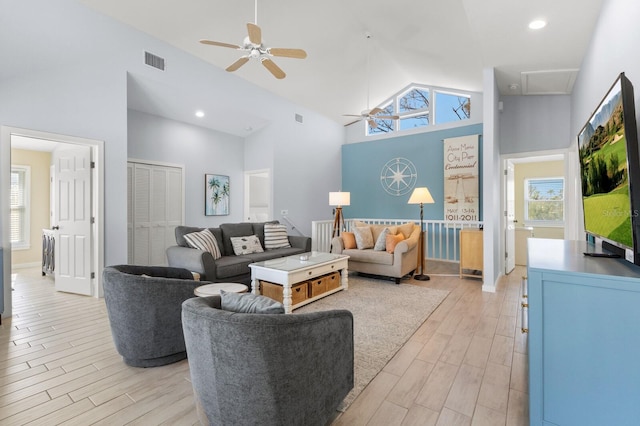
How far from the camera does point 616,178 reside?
157cm

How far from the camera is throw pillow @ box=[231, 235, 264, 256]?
4.71m

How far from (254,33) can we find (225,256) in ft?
9.88

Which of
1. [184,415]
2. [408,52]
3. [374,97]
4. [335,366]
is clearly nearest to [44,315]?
[184,415]

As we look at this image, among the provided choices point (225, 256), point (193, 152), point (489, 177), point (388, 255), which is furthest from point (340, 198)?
point (193, 152)

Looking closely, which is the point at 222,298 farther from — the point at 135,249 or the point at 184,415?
the point at 135,249

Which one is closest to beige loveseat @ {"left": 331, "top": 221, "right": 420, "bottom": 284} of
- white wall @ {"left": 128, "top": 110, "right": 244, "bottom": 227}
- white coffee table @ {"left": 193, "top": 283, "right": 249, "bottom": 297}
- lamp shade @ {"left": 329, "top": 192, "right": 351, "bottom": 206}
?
lamp shade @ {"left": 329, "top": 192, "right": 351, "bottom": 206}

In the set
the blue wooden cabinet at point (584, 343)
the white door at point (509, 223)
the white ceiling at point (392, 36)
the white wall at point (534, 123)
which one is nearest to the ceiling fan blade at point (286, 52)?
the white ceiling at point (392, 36)

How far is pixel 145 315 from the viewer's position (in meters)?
2.20

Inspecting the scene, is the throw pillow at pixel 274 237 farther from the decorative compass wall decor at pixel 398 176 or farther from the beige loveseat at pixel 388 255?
the decorative compass wall decor at pixel 398 176

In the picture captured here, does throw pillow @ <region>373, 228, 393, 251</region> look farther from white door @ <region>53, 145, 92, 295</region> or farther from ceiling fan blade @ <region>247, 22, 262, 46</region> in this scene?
white door @ <region>53, 145, 92, 295</region>

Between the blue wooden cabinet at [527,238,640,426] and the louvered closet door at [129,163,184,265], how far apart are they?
585 centimetres

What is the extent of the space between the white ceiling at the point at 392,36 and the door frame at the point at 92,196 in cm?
168

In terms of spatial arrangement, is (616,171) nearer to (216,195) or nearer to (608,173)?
(608,173)

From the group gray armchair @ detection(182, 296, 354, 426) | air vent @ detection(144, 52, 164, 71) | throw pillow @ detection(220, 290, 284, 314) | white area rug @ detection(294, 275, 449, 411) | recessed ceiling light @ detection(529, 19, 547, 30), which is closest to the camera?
gray armchair @ detection(182, 296, 354, 426)
